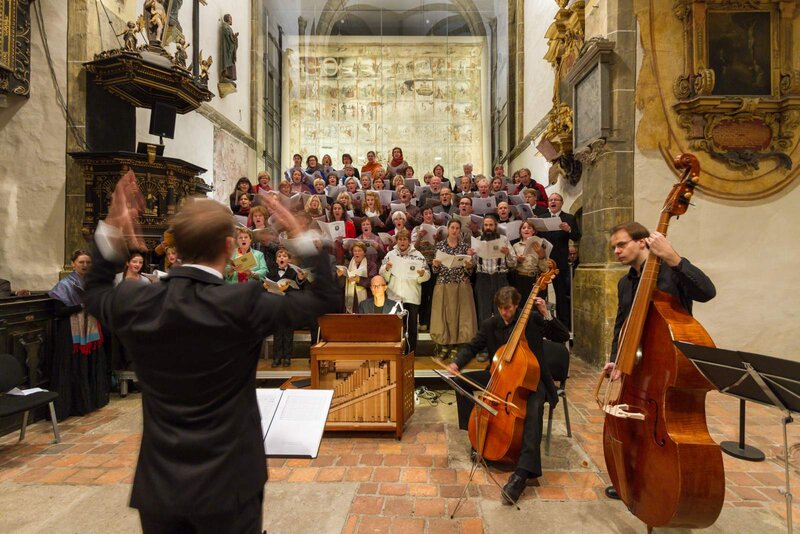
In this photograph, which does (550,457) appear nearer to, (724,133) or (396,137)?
(724,133)

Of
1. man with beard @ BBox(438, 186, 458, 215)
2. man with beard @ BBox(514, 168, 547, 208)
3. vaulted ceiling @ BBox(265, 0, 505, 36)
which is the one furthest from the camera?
vaulted ceiling @ BBox(265, 0, 505, 36)

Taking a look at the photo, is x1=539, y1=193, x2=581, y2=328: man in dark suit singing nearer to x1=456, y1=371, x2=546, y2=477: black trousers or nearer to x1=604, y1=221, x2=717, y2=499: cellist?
x1=456, y1=371, x2=546, y2=477: black trousers

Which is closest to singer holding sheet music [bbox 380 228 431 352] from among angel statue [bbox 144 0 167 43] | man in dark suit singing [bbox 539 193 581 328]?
man in dark suit singing [bbox 539 193 581 328]

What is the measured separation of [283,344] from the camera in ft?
18.8

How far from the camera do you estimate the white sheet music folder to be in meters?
1.77

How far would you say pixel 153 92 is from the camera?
6.90 meters

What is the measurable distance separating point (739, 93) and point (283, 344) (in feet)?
21.9

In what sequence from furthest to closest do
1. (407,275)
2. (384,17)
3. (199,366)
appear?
(384,17)
(407,275)
(199,366)

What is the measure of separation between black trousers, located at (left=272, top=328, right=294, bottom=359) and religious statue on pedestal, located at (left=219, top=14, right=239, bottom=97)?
8429mm

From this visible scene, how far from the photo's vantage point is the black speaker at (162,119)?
23.6ft

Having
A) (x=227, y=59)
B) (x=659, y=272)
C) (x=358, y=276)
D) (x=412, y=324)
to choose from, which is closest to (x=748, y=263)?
(x=412, y=324)

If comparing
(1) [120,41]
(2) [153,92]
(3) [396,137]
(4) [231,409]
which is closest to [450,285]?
(4) [231,409]

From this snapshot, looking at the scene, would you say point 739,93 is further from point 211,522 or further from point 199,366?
point 211,522

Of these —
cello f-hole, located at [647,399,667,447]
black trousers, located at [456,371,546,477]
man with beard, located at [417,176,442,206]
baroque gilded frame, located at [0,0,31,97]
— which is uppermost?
baroque gilded frame, located at [0,0,31,97]
